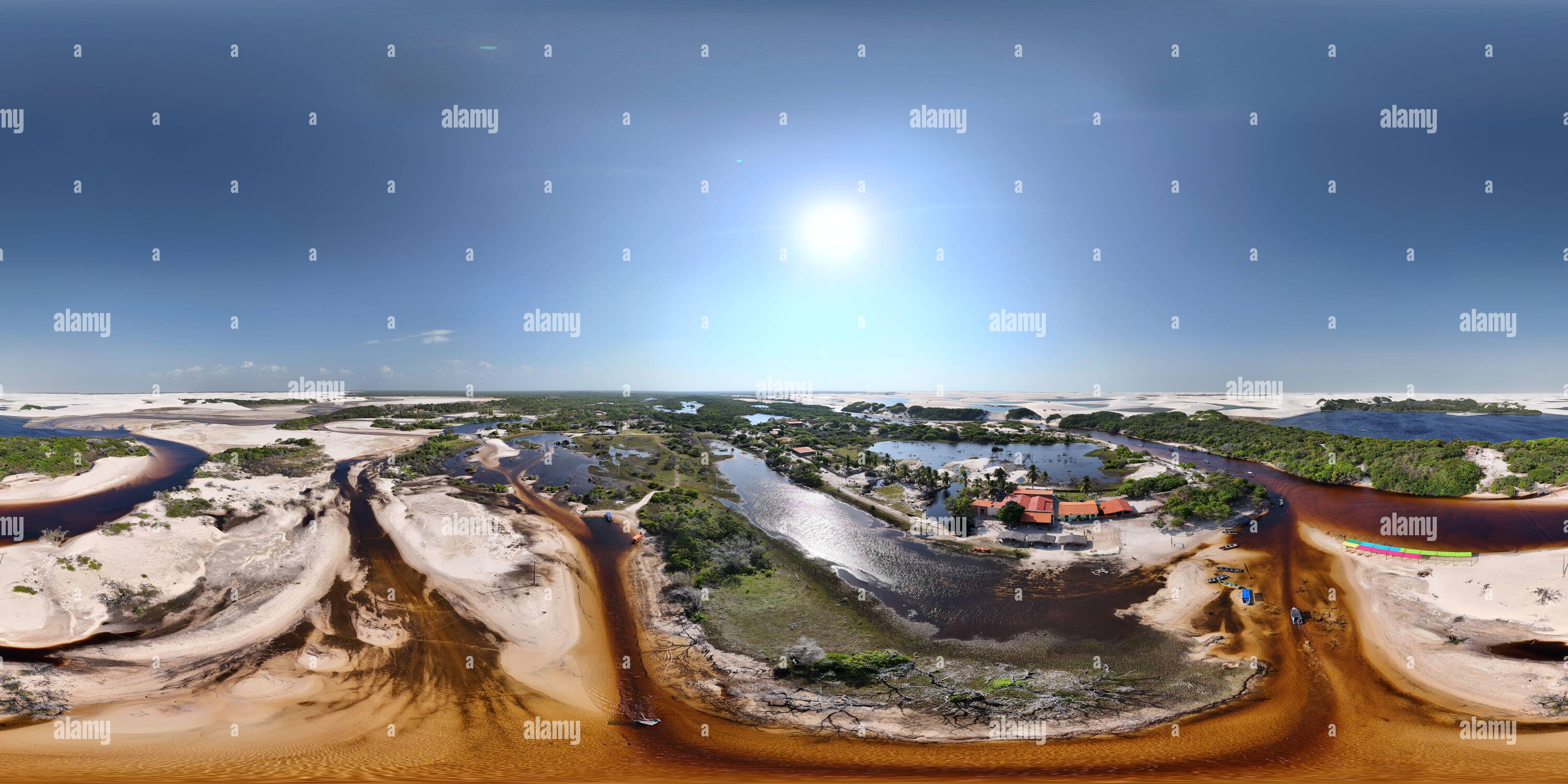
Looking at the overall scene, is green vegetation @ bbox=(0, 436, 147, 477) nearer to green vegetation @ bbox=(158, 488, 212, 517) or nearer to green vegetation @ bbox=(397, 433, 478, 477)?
green vegetation @ bbox=(158, 488, 212, 517)

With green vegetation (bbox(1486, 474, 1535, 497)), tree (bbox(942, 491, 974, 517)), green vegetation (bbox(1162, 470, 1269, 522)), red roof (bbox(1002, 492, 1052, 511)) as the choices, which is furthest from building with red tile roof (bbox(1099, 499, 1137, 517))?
green vegetation (bbox(1486, 474, 1535, 497))

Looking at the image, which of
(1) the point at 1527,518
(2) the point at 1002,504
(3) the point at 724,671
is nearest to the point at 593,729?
(3) the point at 724,671

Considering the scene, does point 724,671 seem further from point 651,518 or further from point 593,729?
point 651,518

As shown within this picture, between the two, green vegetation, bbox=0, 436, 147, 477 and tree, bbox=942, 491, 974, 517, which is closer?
tree, bbox=942, 491, 974, 517

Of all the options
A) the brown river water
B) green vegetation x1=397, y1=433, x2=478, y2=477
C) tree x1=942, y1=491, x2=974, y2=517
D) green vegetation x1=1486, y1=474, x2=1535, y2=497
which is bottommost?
the brown river water

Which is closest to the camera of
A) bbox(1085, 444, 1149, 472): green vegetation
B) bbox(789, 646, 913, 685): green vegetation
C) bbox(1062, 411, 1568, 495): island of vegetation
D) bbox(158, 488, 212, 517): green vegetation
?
bbox(789, 646, 913, 685): green vegetation

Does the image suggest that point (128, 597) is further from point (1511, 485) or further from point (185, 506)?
point (1511, 485)

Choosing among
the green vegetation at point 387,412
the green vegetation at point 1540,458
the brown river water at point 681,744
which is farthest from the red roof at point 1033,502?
the green vegetation at point 387,412
